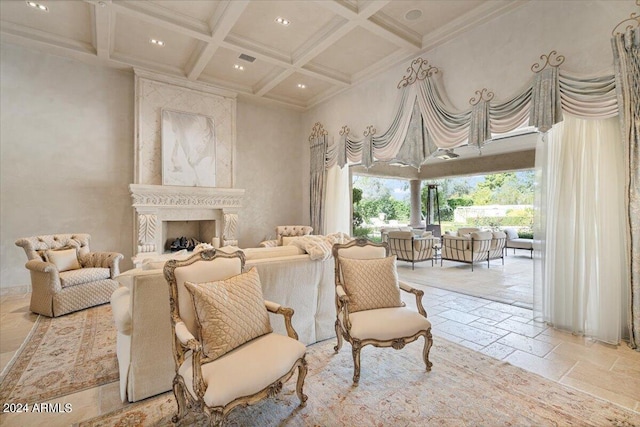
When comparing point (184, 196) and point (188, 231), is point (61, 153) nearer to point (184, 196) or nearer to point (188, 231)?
point (184, 196)

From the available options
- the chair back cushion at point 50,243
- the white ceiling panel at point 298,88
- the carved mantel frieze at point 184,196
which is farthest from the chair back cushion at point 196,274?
the white ceiling panel at point 298,88

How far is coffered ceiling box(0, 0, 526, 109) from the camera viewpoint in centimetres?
368

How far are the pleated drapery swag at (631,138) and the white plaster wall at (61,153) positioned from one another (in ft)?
22.1

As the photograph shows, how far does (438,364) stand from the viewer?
2473 mm

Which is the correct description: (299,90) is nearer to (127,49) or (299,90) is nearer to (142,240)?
(127,49)

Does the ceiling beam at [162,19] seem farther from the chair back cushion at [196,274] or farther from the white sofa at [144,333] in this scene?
the chair back cushion at [196,274]

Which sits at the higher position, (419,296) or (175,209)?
(175,209)

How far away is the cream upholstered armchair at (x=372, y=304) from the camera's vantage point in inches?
86.4

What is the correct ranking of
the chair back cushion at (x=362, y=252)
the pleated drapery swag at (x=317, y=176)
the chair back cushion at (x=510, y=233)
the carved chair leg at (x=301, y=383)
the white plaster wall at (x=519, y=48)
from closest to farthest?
1. the carved chair leg at (x=301, y=383)
2. the chair back cushion at (x=362, y=252)
3. the white plaster wall at (x=519, y=48)
4. the pleated drapery swag at (x=317, y=176)
5. the chair back cushion at (x=510, y=233)

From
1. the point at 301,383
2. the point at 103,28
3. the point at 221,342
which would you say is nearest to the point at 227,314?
the point at 221,342

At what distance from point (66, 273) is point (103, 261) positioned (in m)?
0.45

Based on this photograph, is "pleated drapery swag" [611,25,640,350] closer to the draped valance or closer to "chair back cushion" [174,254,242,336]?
the draped valance

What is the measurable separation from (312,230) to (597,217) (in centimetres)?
461

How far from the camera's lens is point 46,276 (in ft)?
11.4
